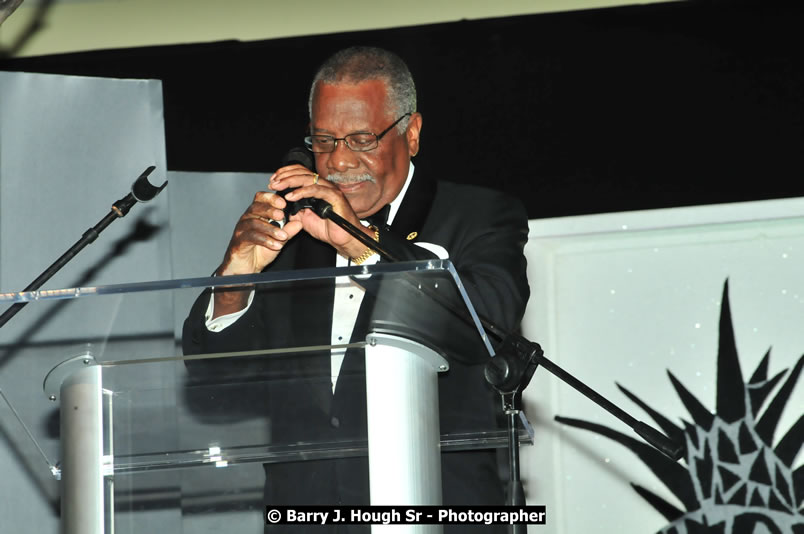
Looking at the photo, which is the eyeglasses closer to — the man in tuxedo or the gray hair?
the man in tuxedo

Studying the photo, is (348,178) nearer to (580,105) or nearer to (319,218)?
(319,218)

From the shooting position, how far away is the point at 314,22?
405cm

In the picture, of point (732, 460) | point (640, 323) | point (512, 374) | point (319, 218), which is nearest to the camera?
point (512, 374)

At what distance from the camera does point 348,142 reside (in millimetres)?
2455

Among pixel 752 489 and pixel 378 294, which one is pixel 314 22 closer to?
pixel 752 489

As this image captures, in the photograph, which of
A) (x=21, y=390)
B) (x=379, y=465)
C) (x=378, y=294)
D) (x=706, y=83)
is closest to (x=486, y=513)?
Answer: (x=379, y=465)

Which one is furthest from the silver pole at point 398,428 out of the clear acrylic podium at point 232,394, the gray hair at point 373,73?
the gray hair at point 373,73

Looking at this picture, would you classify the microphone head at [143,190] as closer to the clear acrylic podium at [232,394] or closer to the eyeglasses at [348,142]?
→ the eyeglasses at [348,142]

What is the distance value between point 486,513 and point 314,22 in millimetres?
2810

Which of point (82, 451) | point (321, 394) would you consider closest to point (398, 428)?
point (321, 394)

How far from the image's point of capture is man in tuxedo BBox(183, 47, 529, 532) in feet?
4.75

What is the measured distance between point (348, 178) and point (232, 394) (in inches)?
41.6

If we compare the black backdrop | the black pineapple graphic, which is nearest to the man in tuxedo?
the black backdrop

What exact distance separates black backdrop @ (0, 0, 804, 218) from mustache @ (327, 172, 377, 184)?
1.19m
